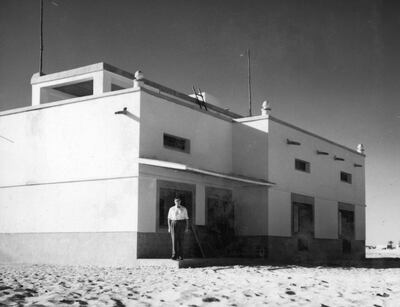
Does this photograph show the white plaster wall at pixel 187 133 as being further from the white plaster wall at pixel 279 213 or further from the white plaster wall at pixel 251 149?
the white plaster wall at pixel 279 213

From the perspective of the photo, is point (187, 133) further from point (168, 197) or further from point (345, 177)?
point (345, 177)

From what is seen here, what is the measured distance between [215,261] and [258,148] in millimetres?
5538

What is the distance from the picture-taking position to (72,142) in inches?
614

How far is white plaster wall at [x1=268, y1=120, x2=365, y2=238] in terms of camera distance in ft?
61.9

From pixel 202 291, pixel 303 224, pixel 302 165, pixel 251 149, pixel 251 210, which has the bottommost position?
pixel 202 291

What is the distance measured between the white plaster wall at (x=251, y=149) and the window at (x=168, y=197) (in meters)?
3.02

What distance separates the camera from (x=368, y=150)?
87.3 ft

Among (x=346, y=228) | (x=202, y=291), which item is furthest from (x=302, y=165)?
(x=202, y=291)

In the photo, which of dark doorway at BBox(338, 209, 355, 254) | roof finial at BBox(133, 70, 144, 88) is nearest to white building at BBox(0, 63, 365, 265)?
roof finial at BBox(133, 70, 144, 88)

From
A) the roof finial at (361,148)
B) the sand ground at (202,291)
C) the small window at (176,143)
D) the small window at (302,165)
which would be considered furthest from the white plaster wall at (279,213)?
the roof finial at (361,148)

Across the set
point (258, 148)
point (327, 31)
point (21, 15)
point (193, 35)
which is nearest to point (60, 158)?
point (21, 15)

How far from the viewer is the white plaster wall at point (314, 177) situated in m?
18.9

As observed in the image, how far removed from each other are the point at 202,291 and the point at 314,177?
14298 millimetres

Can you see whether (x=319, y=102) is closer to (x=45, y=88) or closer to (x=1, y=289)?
(x=45, y=88)
